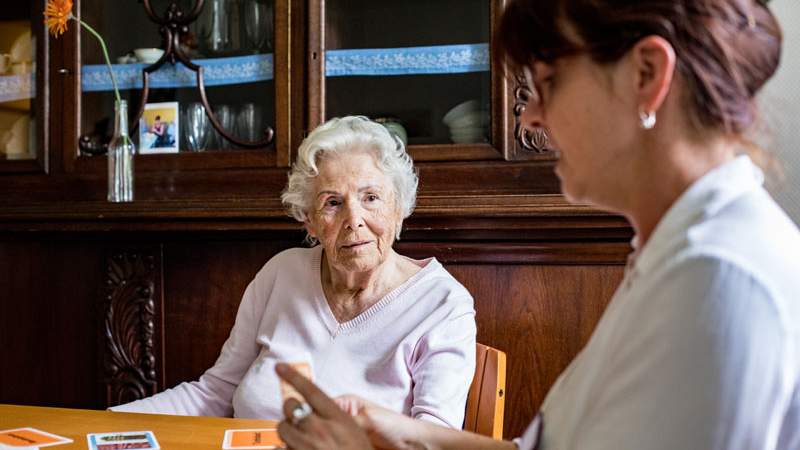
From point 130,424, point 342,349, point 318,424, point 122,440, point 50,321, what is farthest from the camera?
point 50,321

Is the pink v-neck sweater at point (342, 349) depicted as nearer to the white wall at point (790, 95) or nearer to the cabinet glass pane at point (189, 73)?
the cabinet glass pane at point (189, 73)

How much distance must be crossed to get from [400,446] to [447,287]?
0.79 meters

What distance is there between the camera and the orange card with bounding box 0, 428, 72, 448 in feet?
5.04

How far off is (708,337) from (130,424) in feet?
4.05

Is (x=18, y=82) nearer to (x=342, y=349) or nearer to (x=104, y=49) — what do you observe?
(x=104, y=49)

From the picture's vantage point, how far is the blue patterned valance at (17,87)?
Answer: 2.76 metres

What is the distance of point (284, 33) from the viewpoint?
246cm

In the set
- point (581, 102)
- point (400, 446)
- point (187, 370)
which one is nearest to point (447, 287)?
point (400, 446)

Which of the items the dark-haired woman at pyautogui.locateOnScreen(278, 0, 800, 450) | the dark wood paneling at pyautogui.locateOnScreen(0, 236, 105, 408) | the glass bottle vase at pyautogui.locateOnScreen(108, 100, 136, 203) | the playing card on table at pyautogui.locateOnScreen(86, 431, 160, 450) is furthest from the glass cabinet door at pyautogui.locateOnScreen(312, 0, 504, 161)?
the dark-haired woman at pyautogui.locateOnScreen(278, 0, 800, 450)

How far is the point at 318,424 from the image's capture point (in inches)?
39.2

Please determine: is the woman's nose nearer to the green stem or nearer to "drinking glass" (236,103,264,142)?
"drinking glass" (236,103,264,142)

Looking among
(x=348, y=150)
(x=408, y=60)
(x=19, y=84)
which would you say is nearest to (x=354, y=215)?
(x=348, y=150)

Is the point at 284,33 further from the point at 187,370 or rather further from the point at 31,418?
the point at 31,418

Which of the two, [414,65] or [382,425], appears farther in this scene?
[414,65]
